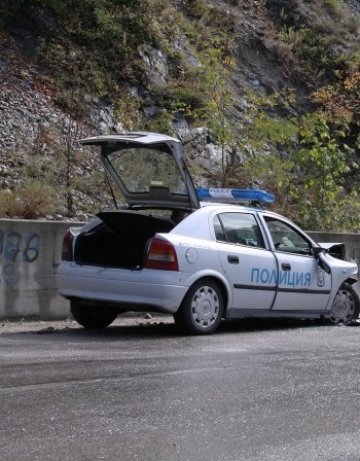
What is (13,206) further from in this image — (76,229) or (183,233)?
(183,233)

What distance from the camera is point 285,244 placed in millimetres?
11109

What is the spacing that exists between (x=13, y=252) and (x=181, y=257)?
2377mm

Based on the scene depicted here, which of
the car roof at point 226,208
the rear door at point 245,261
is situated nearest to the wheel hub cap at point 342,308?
the rear door at point 245,261

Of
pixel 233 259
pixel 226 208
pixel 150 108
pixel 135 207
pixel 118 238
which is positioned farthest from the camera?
pixel 150 108

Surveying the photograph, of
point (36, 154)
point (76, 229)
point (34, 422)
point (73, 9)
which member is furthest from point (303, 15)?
point (34, 422)

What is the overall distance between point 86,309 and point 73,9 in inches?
415

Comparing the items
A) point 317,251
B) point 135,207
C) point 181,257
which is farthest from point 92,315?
point 317,251

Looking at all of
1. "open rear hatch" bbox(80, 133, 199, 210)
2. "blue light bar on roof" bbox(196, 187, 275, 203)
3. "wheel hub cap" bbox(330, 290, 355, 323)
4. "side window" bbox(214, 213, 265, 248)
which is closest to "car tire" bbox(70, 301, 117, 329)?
"open rear hatch" bbox(80, 133, 199, 210)

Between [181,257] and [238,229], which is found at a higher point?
[238,229]

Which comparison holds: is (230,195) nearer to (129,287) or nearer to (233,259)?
(233,259)

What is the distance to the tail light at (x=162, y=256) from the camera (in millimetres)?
9516

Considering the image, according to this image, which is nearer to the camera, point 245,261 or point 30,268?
point 245,261

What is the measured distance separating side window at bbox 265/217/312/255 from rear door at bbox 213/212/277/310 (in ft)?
1.00

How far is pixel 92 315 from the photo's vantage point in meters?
10.6
